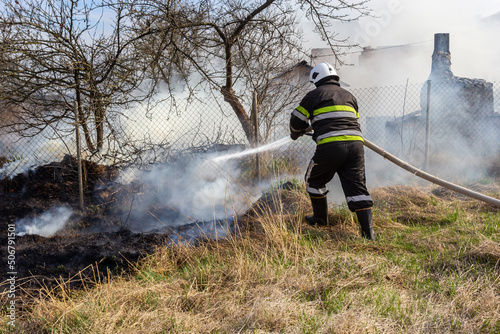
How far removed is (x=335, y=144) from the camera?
3852 millimetres

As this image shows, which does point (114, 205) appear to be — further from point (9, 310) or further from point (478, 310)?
point (478, 310)

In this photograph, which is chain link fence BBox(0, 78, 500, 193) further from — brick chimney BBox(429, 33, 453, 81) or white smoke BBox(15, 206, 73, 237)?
brick chimney BBox(429, 33, 453, 81)

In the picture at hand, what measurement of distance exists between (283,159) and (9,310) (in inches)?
189

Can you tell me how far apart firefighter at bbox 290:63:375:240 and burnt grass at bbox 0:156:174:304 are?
1.91m

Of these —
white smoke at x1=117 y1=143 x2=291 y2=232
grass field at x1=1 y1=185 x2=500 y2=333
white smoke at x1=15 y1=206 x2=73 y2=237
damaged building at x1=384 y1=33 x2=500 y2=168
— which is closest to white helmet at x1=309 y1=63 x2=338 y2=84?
grass field at x1=1 y1=185 x2=500 y2=333

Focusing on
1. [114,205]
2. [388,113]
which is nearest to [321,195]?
[114,205]

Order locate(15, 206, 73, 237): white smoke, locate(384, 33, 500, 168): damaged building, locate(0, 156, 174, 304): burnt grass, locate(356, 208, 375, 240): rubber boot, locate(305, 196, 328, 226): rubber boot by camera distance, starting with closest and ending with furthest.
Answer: locate(0, 156, 174, 304): burnt grass → locate(356, 208, 375, 240): rubber boot → locate(305, 196, 328, 226): rubber boot → locate(15, 206, 73, 237): white smoke → locate(384, 33, 500, 168): damaged building

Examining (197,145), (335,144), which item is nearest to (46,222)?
(197,145)

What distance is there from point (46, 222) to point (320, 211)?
416 cm

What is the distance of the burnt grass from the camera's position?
3.60 m

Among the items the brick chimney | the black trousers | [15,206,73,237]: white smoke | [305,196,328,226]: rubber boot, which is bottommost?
[15,206,73,237]: white smoke

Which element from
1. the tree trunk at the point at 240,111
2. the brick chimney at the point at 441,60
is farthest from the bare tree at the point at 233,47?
the brick chimney at the point at 441,60

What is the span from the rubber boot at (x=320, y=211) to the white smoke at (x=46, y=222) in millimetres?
3693

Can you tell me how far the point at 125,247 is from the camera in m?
4.14
